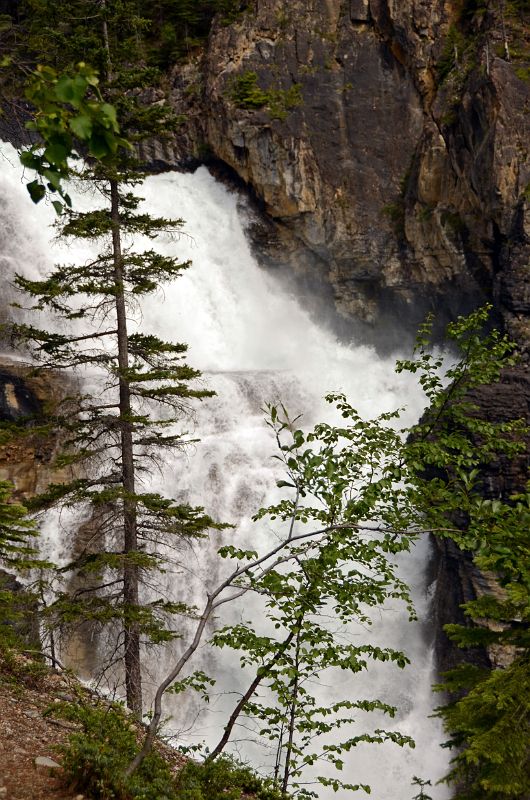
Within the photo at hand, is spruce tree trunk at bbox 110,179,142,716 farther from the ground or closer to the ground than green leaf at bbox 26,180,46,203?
farther from the ground

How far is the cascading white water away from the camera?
48.0 ft

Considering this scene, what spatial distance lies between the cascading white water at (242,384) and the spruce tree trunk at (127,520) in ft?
9.28

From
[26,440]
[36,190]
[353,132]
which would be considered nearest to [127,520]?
[26,440]

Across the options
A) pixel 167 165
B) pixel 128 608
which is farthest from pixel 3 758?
pixel 167 165

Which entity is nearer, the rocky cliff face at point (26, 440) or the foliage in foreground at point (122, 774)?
the foliage in foreground at point (122, 774)

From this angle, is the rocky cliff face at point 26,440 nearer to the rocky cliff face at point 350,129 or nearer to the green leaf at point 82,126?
the rocky cliff face at point 350,129

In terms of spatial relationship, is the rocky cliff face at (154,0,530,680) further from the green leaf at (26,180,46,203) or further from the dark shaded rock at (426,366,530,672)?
the green leaf at (26,180,46,203)

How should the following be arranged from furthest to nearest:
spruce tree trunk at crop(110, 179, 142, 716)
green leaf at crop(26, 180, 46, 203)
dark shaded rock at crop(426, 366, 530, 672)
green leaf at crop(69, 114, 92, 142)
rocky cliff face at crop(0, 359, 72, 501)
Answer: rocky cliff face at crop(0, 359, 72, 501) < dark shaded rock at crop(426, 366, 530, 672) < spruce tree trunk at crop(110, 179, 142, 716) < green leaf at crop(26, 180, 46, 203) < green leaf at crop(69, 114, 92, 142)

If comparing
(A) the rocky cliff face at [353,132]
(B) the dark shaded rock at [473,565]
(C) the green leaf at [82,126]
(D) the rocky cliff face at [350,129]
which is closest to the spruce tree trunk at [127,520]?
(C) the green leaf at [82,126]

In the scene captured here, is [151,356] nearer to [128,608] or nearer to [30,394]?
[128,608]

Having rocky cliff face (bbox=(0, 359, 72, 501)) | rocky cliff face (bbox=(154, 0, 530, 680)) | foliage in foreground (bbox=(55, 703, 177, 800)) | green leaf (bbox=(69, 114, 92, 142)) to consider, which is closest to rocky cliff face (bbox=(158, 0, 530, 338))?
rocky cliff face (bbox=(154, 0, 530, 680))

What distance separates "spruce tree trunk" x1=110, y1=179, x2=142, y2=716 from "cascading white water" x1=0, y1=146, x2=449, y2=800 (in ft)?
9.28

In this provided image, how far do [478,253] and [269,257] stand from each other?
30.3 ft

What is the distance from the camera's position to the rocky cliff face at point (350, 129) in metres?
23.7
